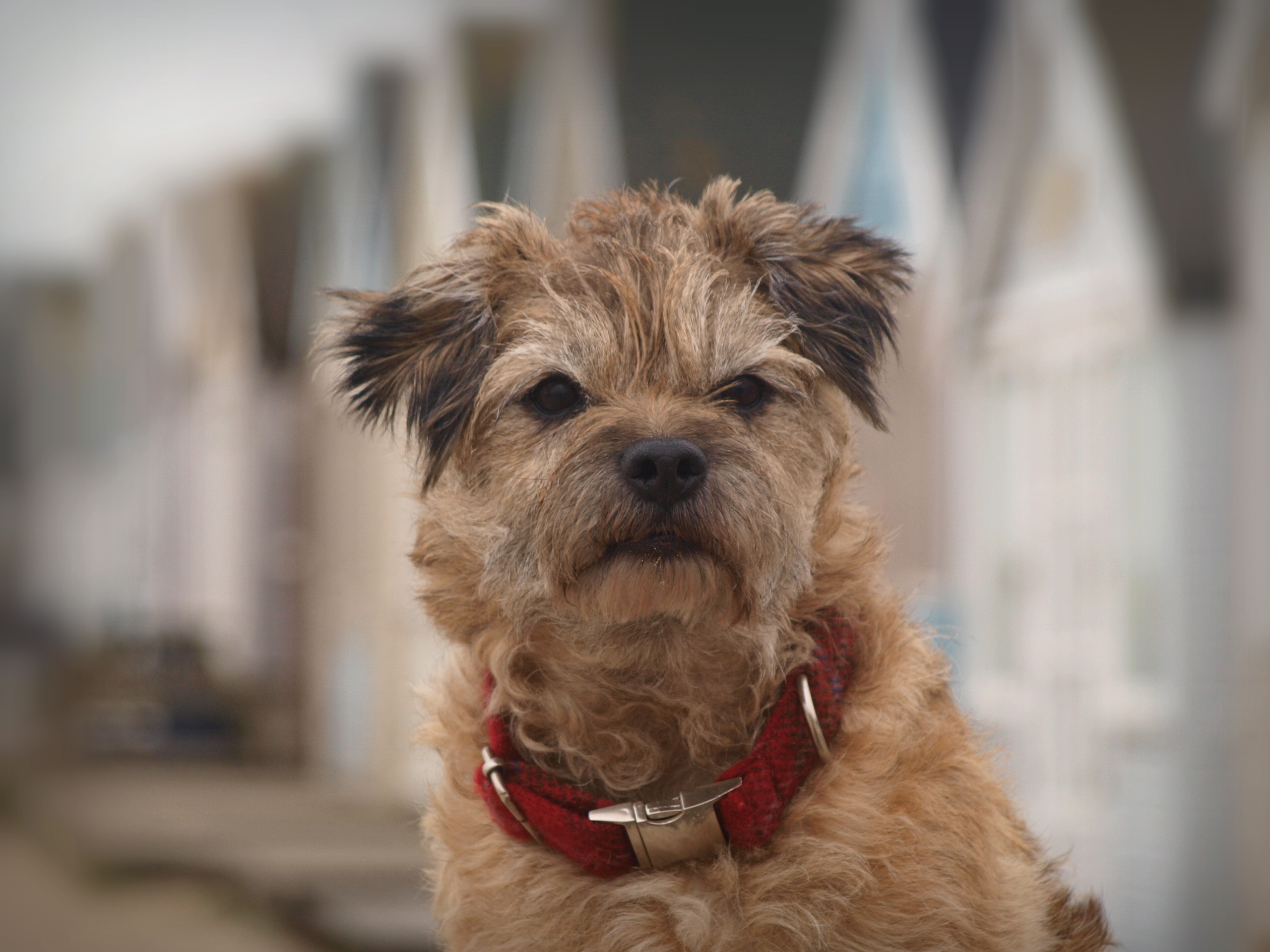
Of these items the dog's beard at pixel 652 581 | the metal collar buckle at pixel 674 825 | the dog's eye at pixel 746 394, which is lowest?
the metal collar buckle at pixel 674 825

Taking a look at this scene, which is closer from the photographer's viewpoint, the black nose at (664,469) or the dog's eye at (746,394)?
the black nose at (664,469)

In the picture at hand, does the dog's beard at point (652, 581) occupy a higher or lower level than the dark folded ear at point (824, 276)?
lower

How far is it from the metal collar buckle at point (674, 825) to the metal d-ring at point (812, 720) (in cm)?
9

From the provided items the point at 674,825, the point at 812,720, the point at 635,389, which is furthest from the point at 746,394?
the point at 674,825

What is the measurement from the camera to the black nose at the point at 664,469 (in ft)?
3.65

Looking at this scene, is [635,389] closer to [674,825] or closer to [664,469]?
[664,469]

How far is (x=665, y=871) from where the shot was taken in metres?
1.13

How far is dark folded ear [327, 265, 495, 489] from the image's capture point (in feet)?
4.17

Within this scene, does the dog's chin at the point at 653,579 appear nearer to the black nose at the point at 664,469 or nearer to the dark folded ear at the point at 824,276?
the black nose at the point at 664,469

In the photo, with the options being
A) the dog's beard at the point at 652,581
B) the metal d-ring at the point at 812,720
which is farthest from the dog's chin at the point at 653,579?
the metal d-ring at the point at 812,720

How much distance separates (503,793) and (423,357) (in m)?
0.49

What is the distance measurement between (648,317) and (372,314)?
0.34 meters

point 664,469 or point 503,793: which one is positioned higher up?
point 664,469

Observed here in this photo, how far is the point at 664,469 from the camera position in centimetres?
112
